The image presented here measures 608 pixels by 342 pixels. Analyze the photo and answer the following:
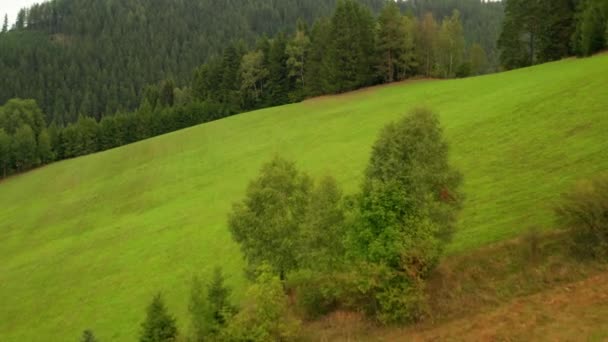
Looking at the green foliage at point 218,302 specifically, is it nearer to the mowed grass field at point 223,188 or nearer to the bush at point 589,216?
the mowed grass field at point 223,188

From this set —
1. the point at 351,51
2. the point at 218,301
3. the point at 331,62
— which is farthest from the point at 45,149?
the point at 218,301

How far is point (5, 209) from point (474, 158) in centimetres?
5738

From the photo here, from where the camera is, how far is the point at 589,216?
52.9ft

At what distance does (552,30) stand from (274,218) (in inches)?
2137

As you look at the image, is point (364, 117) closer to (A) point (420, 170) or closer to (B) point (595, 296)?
(A) point (420, 170)

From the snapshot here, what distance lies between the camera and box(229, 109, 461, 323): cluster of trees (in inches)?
658

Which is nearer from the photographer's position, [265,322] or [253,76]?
[265,322]

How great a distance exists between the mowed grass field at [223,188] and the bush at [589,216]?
3.19 meters

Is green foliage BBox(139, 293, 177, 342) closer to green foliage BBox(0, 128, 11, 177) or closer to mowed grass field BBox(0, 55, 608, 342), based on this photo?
mowed grass field BBox(0, 55, 608, 342)

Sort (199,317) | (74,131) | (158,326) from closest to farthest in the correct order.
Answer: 1. (199,317)
2. (158,326)
3. (74,131)

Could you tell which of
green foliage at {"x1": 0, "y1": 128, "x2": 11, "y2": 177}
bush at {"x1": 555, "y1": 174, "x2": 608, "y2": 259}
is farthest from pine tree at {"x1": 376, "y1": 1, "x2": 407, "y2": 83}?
green foliage at {"x1": 0, "y1": 128, "x2": 11, "y2": 177}

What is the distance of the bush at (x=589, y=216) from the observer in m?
15.9

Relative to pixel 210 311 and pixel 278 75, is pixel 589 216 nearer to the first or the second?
pixel 210 311

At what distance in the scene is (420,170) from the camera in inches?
684
